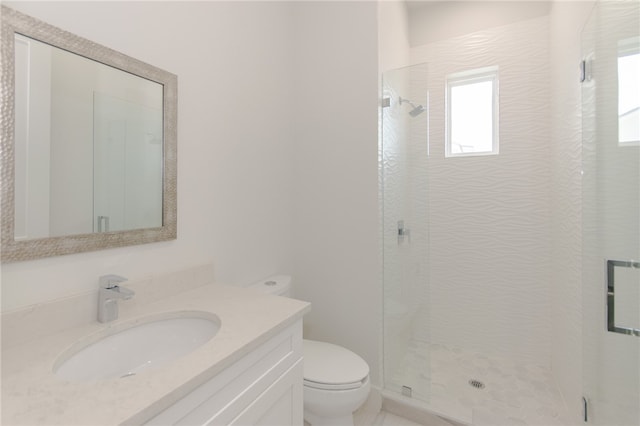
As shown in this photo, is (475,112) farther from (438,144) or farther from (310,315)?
(310,315)

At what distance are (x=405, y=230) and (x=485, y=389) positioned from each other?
115 centimetres

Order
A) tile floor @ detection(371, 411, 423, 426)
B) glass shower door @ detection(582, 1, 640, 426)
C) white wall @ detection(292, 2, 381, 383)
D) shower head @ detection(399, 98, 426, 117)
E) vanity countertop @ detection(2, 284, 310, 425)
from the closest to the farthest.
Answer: vanity countertop @ detection(2, 284, 310, 425) → glass shower door @ detection(582, 1, 640, 426) → tile floor @ detection(371, 411, 423, 426) → white wall @ detection(292, 2, 381, 383) → shower head @ detection(399, 98, 426, 117)

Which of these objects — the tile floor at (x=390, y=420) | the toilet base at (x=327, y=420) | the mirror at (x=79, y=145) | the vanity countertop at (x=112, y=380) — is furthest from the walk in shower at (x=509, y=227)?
the mirror at (x=79, y=145)

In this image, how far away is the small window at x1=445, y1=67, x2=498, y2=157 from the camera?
2.51m

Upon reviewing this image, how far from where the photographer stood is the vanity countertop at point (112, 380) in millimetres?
589

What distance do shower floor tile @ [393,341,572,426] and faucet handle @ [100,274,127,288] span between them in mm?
1647

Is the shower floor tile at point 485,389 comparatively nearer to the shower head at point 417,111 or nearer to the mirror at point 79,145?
the shower head at point 417,111

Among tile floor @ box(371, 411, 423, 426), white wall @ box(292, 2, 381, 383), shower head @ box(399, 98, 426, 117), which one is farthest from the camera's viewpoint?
shower head @ box(399, 98, 426, 117)

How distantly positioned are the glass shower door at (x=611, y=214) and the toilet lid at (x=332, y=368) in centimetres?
100

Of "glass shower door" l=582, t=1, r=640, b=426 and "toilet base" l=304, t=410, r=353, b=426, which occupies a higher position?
"glass shower door" l=582, t=1, r=640, b=426

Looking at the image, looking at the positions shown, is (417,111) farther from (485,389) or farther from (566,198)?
(485,389)

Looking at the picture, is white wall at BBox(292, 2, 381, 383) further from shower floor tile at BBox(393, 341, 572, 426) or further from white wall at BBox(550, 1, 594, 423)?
white wall at BBox(550, 1, 594, 423)

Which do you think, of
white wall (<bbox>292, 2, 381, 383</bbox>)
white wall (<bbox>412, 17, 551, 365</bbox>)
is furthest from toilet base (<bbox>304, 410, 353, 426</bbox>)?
white wall (<bbox>412, 17, 551, 365</bbox>)

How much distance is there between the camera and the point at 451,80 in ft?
8.73
